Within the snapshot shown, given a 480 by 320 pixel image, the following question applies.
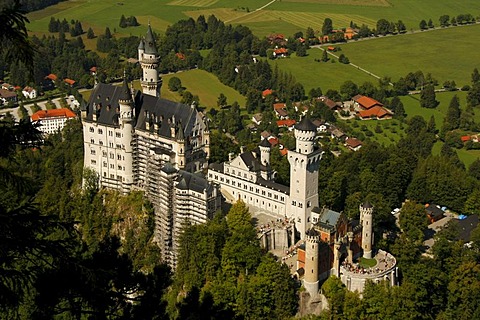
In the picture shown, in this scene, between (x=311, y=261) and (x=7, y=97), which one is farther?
(x=7, y=97)

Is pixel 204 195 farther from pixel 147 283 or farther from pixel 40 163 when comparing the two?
pixel 40 163

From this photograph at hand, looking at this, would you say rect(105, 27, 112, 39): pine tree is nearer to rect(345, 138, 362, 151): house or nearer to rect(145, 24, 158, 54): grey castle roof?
rect(345, 138, 362, 151): house

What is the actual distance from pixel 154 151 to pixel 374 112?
66.6 m

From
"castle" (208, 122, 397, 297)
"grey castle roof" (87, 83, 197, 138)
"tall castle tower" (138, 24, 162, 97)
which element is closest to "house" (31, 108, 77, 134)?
"tall castle tower" (138, 24, 162, 97)

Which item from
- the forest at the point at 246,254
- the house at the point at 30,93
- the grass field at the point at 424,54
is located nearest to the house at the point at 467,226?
the forest at the point at 246,254

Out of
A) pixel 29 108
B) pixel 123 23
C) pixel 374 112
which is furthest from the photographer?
pixel 123 23

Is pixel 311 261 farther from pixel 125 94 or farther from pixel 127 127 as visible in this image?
pixel 125 94

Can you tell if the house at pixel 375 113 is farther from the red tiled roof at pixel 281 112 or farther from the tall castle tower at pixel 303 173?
the tall castle tower at pixel 303 173

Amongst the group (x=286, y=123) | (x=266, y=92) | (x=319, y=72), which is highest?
(x=319, y=72)

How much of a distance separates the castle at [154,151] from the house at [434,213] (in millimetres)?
26901

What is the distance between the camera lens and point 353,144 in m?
118

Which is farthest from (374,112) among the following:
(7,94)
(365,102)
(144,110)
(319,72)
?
(7,94)

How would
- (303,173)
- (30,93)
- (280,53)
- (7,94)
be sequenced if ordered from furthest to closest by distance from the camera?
(280,53), (30,93), (7,94), (303,173)

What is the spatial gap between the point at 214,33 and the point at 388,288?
4944 inches
